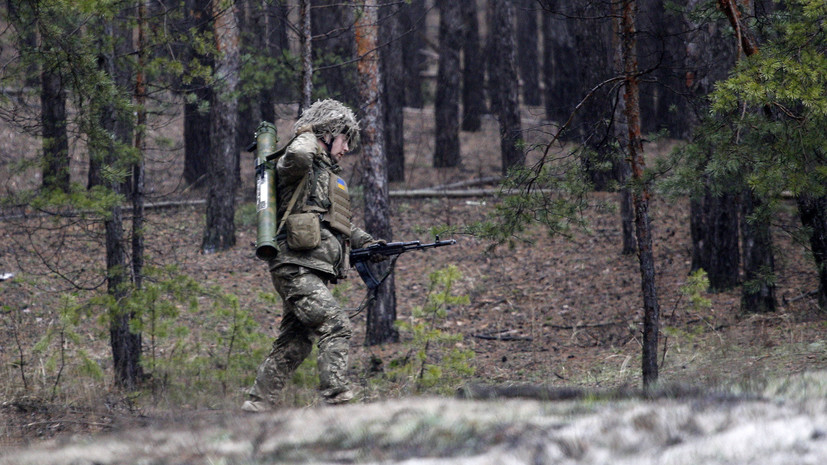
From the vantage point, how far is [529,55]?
3197 cm

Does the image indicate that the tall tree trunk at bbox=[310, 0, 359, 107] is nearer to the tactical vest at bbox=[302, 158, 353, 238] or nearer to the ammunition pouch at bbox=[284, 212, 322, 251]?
the tactical vest at bbox=[302, 158, 353, 238]

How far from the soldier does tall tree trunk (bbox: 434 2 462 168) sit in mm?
15308

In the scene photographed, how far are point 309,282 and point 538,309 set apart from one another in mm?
7446

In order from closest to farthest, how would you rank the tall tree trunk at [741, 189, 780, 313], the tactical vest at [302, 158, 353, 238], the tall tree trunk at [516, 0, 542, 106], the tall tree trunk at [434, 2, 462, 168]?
the tactical vest at [302, 158, 353, 238] → the tall tree trunk at [741, 189, 780, 313] → the tall tree trunk at [434, 2, 462, 168] → the tall tree trunk at [516, 0, 542, 106]

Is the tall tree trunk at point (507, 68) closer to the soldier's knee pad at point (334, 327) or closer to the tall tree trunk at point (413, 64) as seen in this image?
the tall tree trunk at point (413, 64)

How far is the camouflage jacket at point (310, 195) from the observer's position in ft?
18.5

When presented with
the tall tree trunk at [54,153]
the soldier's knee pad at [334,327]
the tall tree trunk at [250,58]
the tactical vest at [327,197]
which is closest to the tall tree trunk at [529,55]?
the tall tree trunk at [250,58]

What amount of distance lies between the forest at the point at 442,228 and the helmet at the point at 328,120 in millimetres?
1558

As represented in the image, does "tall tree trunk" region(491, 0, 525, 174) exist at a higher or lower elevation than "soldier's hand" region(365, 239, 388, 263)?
higher

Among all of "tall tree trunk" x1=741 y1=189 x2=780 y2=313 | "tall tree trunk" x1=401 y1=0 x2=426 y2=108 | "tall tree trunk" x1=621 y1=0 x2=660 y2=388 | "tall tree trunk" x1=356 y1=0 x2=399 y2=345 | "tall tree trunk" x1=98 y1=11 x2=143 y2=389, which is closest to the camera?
"tall tree trunk" x1=621 y1=0 x2=660 y2=388

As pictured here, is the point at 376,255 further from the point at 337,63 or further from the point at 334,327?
the point at 337,63

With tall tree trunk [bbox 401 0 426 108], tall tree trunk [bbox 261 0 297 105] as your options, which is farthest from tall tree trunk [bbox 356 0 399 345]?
tall tree trunk [bbox 401 0 426 108]

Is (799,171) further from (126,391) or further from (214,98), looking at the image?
(214,98)

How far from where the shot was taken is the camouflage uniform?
18.6ft
